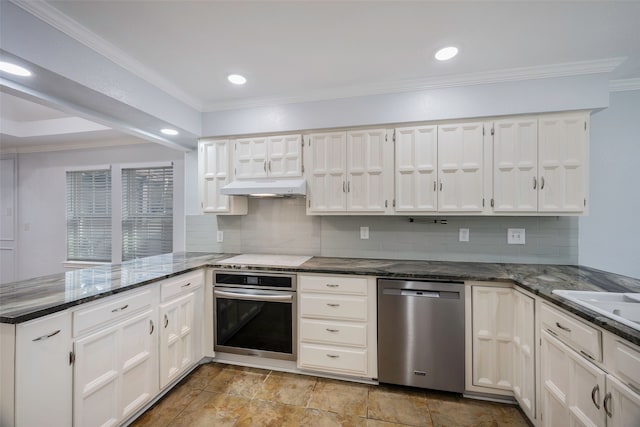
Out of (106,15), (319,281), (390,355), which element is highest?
(106,15)

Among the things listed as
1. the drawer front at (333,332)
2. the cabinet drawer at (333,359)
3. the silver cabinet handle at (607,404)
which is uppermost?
the silver cabinet handle at (607,404)

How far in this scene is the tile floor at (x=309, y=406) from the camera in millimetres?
1772

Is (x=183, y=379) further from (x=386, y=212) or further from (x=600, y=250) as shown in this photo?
(x=600, y=250)

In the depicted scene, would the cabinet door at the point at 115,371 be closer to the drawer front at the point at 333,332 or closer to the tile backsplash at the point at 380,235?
the drawer front at the point at 333,332

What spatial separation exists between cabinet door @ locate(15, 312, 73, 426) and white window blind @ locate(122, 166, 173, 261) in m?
2.43

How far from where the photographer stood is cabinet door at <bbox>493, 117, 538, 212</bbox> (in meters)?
2.14

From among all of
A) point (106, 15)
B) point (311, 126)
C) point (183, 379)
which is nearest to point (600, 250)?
point (311, 126)

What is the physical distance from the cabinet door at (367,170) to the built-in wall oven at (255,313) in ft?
3.11

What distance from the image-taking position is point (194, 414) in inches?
72.2

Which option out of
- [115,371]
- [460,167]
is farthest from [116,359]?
[460,167]

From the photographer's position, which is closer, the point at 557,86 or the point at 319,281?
the point at 557,86

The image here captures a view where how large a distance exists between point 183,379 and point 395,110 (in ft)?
9.92

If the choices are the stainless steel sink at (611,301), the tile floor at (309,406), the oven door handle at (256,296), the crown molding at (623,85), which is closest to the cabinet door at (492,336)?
the tile floor at (309,406)

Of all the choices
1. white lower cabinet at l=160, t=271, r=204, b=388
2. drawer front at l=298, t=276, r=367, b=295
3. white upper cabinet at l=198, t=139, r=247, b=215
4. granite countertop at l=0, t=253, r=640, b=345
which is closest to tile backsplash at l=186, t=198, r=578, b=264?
granite countertop at l=0, t=253, r=640, b=345
